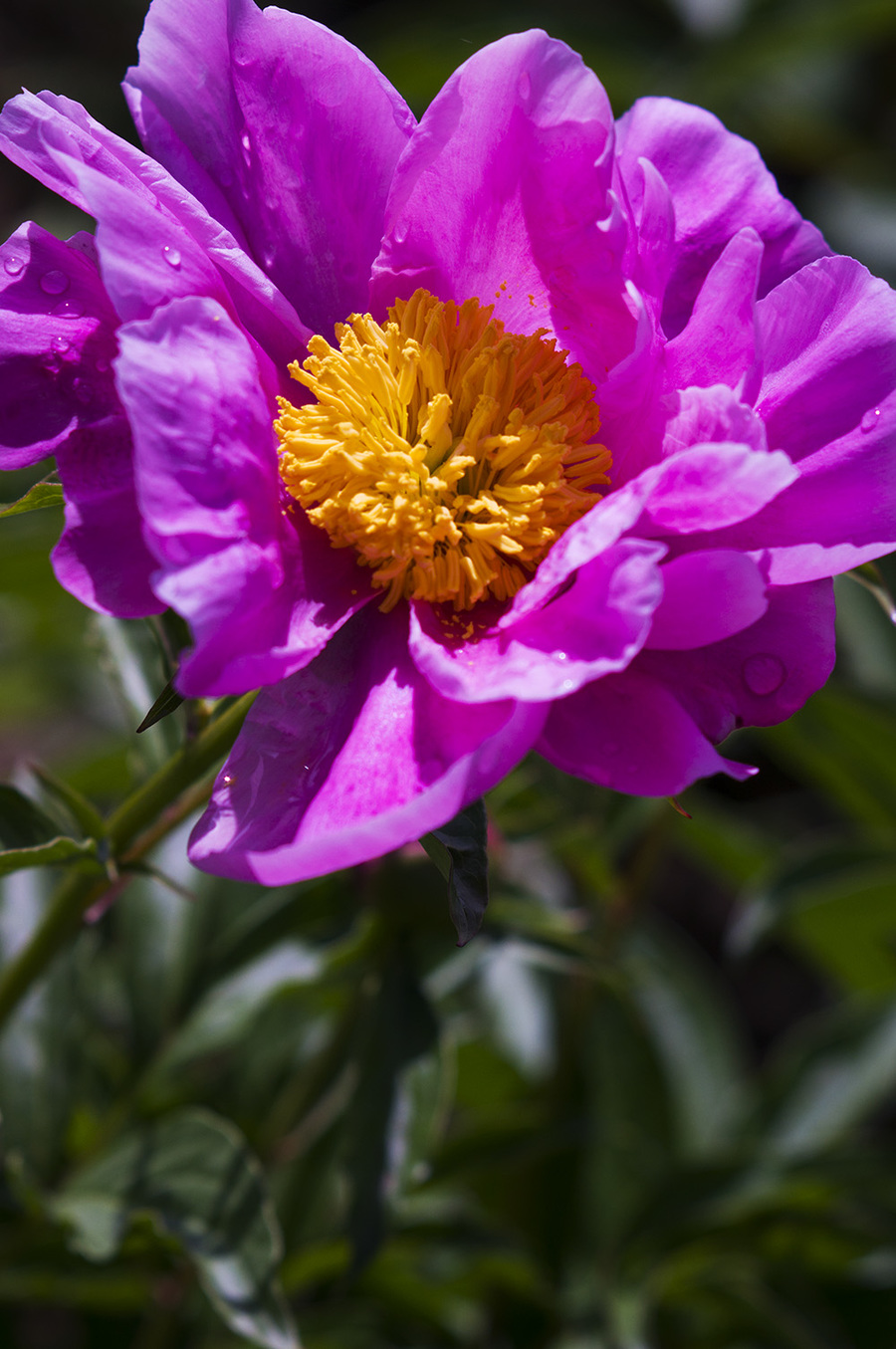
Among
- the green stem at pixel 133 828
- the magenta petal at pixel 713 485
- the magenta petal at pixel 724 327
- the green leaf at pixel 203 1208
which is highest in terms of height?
the magenta petal at pixel 724 327

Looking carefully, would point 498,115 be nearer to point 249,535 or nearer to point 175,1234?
point 249,535

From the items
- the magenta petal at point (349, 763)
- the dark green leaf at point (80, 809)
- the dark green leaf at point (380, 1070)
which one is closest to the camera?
the magenta petal at point (349, 763)

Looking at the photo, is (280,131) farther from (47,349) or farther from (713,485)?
(713,485)

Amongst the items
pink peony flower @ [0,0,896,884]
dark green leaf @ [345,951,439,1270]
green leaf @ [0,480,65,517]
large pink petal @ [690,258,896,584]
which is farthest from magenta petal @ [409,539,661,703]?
dark green leaf @ [345,951,439,1270]

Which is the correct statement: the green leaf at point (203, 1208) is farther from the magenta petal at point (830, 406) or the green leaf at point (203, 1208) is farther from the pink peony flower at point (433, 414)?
the magenta petal at point (830, 406)

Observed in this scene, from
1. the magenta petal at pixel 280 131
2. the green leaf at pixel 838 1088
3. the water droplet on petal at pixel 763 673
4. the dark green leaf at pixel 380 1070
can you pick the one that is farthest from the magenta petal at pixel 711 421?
the green leaf at pixel 838 1088

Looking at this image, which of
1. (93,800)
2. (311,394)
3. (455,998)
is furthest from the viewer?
(93,800)

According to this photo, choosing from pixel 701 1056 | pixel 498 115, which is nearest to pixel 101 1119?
pixel 701 1056
